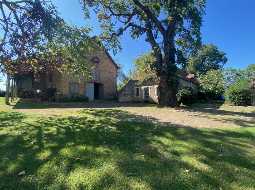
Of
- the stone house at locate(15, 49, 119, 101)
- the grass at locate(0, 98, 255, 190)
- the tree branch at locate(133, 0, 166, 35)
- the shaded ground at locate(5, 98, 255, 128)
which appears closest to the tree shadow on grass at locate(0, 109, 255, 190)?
the grass at locate(0, 98, 255, 190)

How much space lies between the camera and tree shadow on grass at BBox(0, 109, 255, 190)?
5.69m


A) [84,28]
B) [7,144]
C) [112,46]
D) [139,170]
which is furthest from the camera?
[112,46]

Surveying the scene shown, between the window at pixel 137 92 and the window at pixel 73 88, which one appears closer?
the window at pixel 73 88

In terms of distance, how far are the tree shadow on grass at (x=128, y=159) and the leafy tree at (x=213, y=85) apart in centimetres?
3312

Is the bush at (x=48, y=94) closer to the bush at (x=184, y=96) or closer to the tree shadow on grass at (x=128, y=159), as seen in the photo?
the bush at (x=184, y=96)

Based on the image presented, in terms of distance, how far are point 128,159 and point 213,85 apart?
38.3m

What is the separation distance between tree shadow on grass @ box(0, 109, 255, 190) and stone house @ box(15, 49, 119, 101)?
23667 mm

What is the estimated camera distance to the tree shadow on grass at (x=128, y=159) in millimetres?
5691

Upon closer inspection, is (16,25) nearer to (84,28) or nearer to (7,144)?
(84,28)

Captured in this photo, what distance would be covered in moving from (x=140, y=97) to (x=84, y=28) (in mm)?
22636

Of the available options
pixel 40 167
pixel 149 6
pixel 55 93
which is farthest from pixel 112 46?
pixel 40 167

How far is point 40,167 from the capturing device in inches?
258

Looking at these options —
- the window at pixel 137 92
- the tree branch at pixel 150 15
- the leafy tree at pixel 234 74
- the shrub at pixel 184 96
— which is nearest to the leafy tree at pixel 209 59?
the leafy tree at pixel 234 74

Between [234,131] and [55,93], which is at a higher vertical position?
[55,93]
